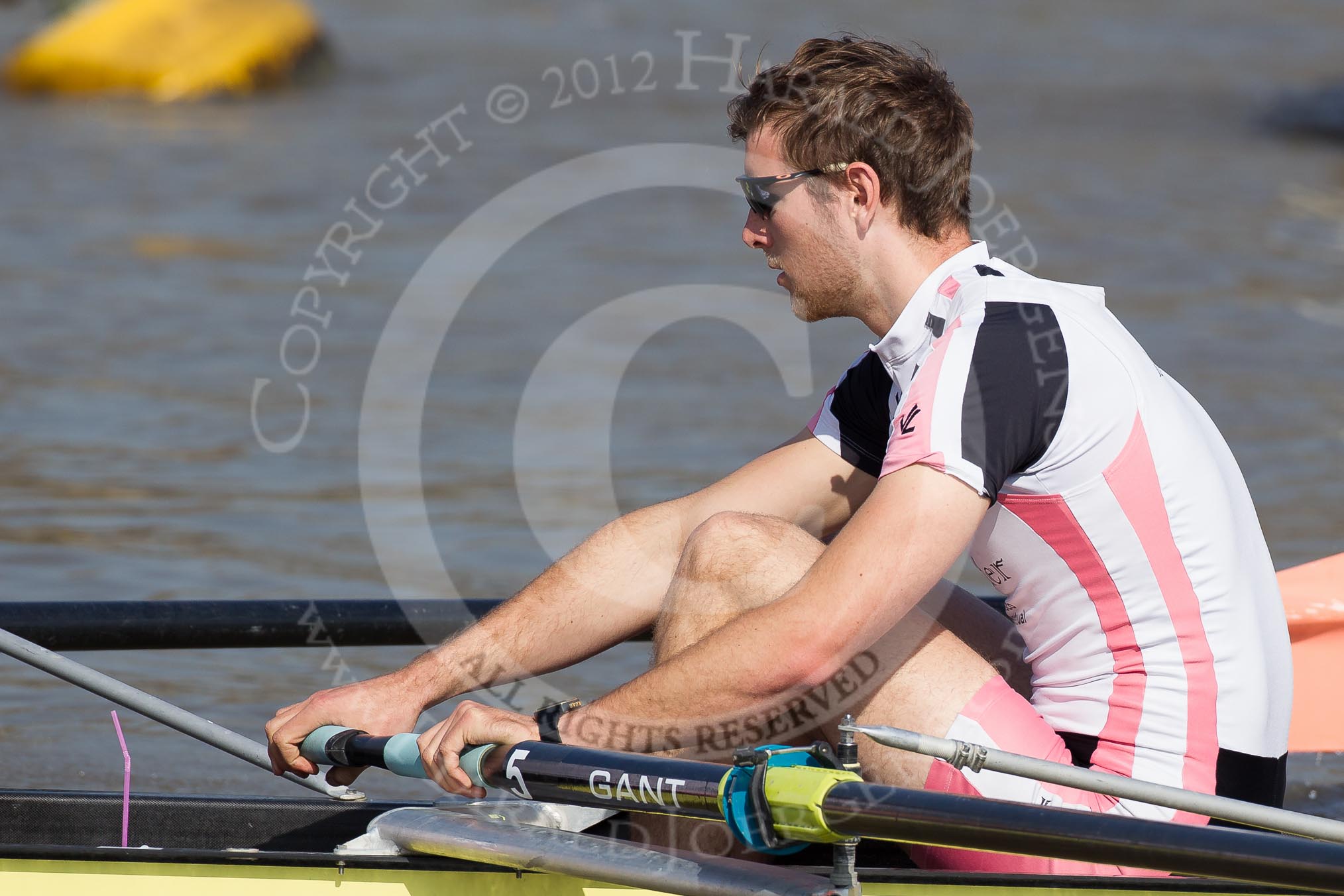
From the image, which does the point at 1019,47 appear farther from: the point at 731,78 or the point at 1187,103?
the point at 731,78

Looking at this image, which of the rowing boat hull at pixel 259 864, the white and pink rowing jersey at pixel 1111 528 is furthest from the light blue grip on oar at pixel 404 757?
the white and pink rowing jersey at pixel 1111 528

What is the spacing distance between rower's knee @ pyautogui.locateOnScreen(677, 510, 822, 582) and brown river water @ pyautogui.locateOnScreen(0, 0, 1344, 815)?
1.16m

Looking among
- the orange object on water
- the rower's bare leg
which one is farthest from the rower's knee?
the orange object on water

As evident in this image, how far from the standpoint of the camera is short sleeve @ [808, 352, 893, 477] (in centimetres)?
288

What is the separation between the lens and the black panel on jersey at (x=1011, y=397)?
217 cm

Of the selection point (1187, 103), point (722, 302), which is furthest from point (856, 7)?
point (722, 302)

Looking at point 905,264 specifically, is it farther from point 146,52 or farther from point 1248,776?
point 146,52

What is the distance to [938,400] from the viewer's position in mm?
2180

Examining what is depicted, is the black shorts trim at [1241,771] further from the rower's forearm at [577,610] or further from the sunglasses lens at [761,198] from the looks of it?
the sunglasses lens at [761,198]

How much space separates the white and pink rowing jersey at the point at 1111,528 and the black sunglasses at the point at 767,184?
0.33m

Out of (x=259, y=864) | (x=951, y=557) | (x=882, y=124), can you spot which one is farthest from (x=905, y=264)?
(x=259, y=864)

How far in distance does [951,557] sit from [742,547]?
36 centimetres

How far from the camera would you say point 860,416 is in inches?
115

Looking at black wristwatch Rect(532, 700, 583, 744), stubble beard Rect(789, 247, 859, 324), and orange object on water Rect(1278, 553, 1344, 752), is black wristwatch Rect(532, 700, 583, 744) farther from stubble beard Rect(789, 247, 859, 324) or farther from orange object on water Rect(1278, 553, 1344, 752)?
orange object on water Rect(1278, 553, 1344, 752)
